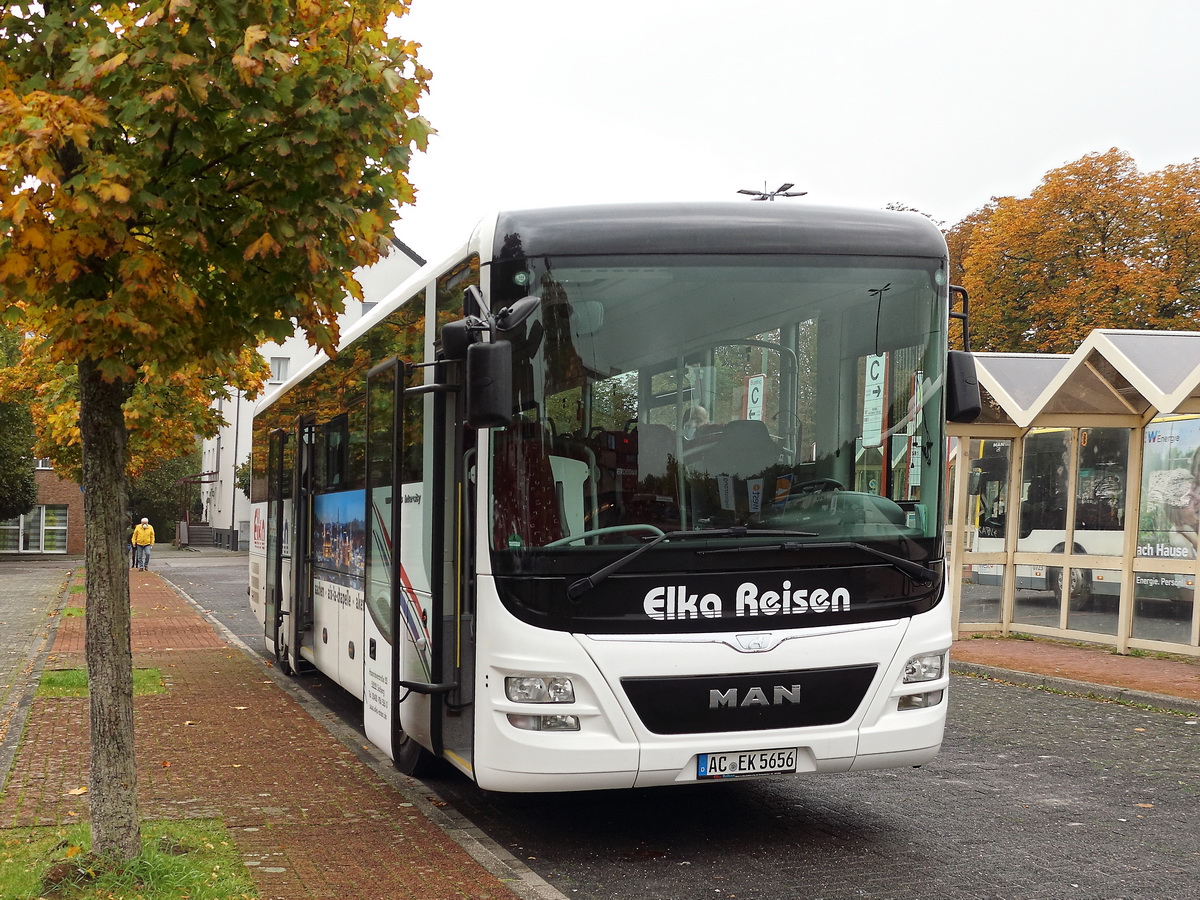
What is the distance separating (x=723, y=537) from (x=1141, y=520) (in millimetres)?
10709

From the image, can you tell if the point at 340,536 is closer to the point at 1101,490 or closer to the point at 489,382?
the point at 489,382

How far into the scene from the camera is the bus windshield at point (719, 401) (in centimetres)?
600

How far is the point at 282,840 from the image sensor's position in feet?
20.9

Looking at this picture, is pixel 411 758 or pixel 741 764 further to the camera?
pixel 411 758

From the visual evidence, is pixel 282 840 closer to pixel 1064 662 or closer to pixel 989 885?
pixel 989 885

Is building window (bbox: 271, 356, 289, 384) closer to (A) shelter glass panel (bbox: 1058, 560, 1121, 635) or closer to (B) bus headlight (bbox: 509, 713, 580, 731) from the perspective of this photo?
(A) shelter glass panel (bbox: 1058, 560, 1121, 635)

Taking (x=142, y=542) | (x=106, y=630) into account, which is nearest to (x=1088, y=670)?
(x=106, y=630)

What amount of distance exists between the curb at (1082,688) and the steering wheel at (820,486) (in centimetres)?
629

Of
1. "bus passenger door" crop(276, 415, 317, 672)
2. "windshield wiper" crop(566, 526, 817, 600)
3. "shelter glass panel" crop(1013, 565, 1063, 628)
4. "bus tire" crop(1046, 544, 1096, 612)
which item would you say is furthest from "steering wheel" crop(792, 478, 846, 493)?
"shelter glass panel" crop(1013, 565, 1063, 628)

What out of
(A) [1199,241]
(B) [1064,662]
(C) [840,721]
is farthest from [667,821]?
(A) [1199,241]

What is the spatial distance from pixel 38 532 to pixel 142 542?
27613mm

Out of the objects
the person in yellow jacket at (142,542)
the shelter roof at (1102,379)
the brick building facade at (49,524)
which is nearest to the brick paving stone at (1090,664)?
the shelter roof at (1102,379)

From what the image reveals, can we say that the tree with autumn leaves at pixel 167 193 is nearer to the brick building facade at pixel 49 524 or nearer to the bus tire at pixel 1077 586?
the bus tire at pixel 1077 586

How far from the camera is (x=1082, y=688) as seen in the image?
476 inches
